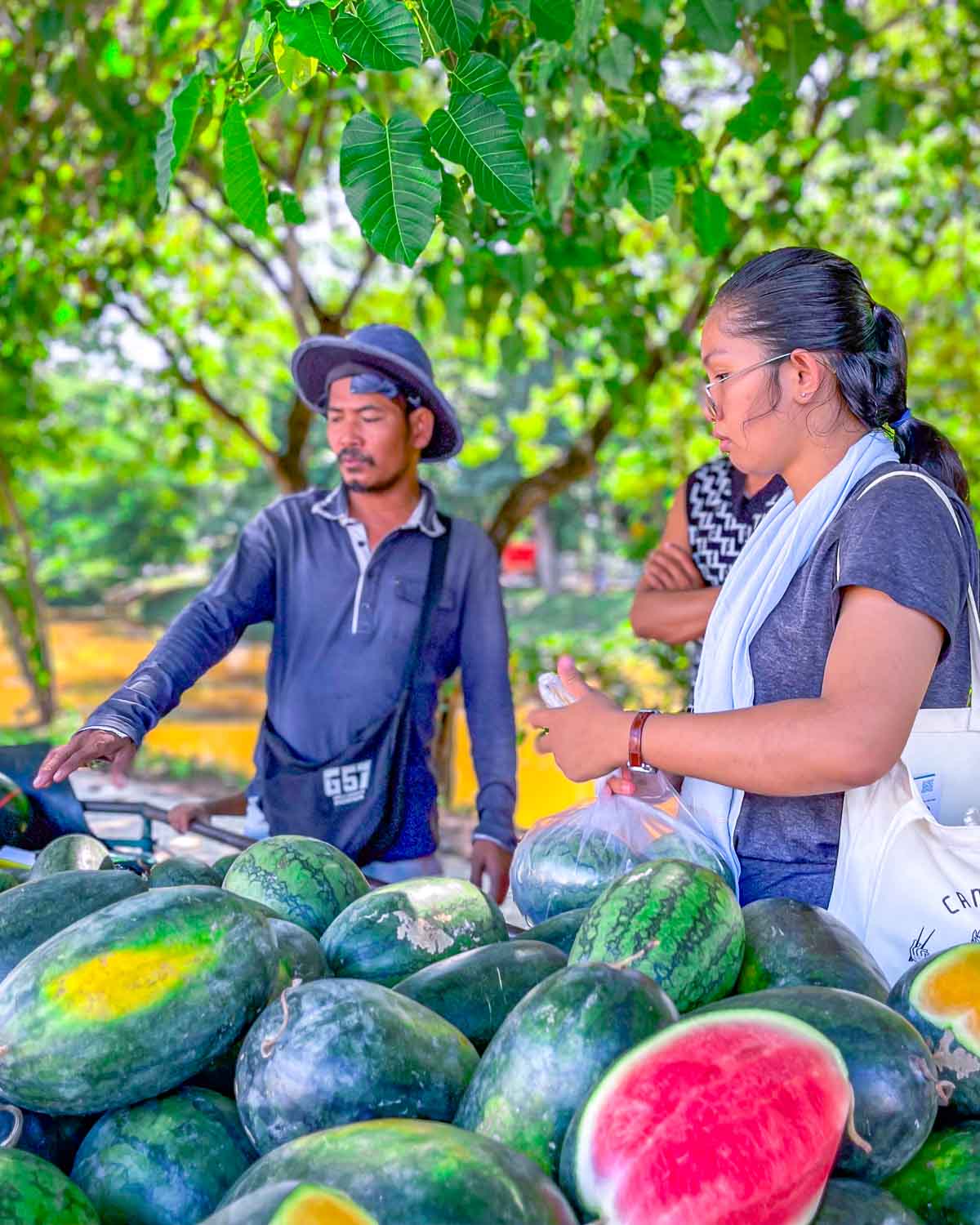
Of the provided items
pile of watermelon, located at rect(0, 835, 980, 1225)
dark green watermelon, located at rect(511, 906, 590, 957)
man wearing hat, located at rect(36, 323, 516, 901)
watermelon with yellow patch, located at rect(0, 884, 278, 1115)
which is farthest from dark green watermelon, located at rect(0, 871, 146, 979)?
man wearing hat, located at rect(36, 323, 516, 901)

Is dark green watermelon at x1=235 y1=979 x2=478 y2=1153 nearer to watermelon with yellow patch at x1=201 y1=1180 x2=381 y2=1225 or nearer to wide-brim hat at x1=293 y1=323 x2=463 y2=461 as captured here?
watermelon with yellow patch at x1=201 y1=1180 x2=381 y2=1225

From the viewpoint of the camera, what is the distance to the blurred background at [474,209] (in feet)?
5.89

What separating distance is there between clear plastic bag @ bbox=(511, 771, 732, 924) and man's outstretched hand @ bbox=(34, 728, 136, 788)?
2.73ft

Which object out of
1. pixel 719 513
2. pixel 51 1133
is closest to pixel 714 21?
pixel 719 513

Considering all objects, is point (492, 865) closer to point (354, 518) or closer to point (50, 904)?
point (354, 518)

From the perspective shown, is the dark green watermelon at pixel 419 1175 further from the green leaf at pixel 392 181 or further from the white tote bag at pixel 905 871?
the green leaf at pixel 392 181

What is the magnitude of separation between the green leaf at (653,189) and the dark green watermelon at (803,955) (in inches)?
67.8

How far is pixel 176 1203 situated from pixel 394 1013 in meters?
0.23

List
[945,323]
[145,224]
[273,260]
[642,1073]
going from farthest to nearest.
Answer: [273,260] → [945,323] → [145,224] → [642,1073]

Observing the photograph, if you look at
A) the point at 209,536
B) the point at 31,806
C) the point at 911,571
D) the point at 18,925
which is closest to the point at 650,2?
the point at 911,571

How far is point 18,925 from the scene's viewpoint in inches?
51.2

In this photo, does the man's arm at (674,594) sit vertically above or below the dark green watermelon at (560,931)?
above

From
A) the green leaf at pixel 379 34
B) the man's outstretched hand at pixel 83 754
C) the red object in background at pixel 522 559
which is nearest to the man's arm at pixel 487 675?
the man's outstretched hand at pixel 83 754

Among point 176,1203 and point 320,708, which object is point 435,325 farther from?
point 176,1203
